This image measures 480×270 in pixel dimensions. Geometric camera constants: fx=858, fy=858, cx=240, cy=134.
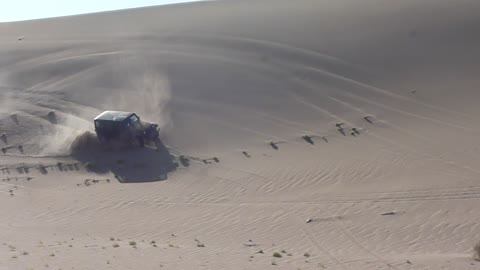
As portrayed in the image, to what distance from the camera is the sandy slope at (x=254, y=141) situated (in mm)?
17734

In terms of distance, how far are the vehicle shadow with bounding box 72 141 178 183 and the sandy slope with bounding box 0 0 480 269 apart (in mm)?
83

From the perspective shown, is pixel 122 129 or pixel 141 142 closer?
pixel 122 129

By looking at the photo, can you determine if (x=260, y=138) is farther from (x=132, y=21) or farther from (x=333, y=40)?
(x=132, y=21)

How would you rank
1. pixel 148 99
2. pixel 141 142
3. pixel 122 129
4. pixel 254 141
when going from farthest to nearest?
pixel 148 99, pixel 254 141, pixel 141 142, pixel 122 129

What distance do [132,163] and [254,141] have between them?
3.97m

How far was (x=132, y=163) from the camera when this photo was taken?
2570 centimetres

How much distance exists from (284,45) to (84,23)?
1433cm

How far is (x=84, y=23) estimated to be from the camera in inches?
1818

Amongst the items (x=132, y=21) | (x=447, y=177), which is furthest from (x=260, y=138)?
(x=132, y=21)

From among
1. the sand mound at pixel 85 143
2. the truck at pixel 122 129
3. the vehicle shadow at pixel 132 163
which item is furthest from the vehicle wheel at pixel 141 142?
the sand mound at pixel 85 143

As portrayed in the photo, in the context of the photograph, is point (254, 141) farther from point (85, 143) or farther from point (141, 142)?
point (85, 143)

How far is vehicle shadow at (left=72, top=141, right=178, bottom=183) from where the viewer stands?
2489 cm

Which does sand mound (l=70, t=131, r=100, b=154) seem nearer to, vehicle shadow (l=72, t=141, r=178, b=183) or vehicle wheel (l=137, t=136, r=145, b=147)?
vehicle shadow (l=72, t=141, r=178, b=183)

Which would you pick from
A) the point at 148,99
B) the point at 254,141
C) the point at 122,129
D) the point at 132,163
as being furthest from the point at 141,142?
the point at 148,99
